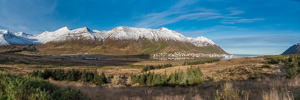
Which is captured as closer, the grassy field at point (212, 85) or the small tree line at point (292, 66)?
the grassy field at point (212, 85)

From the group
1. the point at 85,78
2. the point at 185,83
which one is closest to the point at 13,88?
the point at 185,83

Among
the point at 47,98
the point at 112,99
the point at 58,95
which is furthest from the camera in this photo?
the point at 112,99

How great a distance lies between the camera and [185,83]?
22859 millimetres

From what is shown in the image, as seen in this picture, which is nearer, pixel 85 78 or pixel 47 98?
pixel 47 98

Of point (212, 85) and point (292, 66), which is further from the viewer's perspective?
point (292, 66)

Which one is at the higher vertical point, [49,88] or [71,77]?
[49,88]

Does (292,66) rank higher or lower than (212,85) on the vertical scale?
higher

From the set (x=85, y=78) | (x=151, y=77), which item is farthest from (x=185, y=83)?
(x=85, y=78)

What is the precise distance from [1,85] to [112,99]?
4.82 meters

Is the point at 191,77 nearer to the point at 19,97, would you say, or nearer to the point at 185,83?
the point at 185,83

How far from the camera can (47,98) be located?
483cm

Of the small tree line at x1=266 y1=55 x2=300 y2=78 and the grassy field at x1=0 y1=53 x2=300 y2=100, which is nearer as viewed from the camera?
the grassy field at x1=0 y1=53 x2=300 y2=100

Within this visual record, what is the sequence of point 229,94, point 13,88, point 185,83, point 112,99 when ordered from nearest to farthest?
point 13,88 < point 229,94 < point 112,99 < point 185,83

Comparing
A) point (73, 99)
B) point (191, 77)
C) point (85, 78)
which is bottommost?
point (85, 78)
